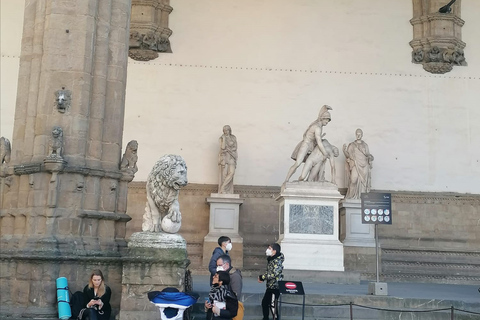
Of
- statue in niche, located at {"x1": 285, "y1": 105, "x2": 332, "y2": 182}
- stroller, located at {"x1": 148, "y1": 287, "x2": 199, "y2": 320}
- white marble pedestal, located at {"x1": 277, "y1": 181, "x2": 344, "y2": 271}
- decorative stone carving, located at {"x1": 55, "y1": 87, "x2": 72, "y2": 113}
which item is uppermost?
statue in niche, located at {"x1": 285, "y1": 105, "x2": 332, "y2": 182}

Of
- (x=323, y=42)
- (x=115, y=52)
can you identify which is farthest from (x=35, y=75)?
(x=323, y=42)

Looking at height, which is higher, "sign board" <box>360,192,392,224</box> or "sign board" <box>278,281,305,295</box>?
"sign board" <box>360,192,392,224</box>

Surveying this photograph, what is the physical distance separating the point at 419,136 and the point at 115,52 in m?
11.0

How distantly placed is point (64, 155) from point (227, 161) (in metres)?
8.06

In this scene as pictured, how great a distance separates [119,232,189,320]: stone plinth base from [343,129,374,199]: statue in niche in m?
9.22

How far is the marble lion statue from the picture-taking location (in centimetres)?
755

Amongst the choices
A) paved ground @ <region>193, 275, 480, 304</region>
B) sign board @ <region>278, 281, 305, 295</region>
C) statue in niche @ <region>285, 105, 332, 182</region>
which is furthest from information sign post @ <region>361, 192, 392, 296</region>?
statue in niche @ <region>285, 105, 332, 182</region>

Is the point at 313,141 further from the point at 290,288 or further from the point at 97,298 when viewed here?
the point at 97,298

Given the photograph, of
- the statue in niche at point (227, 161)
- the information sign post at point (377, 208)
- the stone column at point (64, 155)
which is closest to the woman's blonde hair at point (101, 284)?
the stone column at point (64, 155)

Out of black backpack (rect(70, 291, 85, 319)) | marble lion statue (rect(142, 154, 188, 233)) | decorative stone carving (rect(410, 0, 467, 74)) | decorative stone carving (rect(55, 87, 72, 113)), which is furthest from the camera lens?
decorative stone carving (rect(410, 0, 467, 74))

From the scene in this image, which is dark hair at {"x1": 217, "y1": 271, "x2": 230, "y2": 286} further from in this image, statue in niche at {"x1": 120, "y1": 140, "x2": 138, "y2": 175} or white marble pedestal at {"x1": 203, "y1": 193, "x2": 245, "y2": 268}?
white marble pedestal at {"x1": 203, "y1": 193, "x2": 245, "y2": 268}

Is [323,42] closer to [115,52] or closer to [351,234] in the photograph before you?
[351,234]

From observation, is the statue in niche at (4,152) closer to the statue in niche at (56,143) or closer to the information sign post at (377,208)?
the statue in niche at (56,143)

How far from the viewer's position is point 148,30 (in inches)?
662
